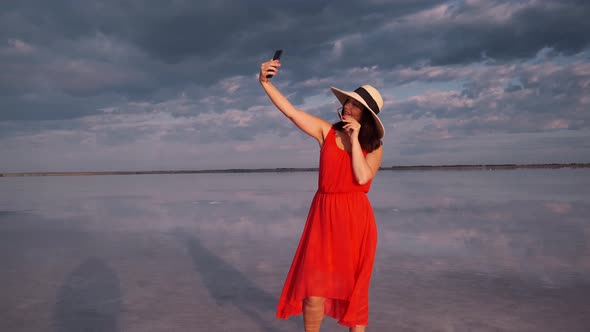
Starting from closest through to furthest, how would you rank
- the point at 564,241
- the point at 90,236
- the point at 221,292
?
1. the point at 221,292
2. the point at 564,241
3. the point at 90,236

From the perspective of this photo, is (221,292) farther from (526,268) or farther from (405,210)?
(405,210)

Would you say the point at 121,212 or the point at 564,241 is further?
the point at 121,212

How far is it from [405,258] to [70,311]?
13.0 feet

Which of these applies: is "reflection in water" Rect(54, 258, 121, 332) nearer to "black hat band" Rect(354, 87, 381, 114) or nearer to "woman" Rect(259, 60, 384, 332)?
"woman" Rect(259, 60, 384, 332)

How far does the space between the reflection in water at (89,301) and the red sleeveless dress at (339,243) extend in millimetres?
1822

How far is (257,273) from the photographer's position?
5574 millimetres

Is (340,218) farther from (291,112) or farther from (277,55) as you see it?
(277,55)

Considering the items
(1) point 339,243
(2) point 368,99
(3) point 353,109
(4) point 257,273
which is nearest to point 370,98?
(2) point 368,99

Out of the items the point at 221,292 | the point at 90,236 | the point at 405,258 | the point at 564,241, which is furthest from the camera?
the point at 90,236

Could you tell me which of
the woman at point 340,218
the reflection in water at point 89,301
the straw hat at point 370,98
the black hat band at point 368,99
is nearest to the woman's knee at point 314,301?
the woman at point 340,218

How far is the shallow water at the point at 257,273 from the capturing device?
3963 millimetres

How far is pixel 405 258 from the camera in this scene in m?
6.34

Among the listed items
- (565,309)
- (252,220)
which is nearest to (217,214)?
(252,220)

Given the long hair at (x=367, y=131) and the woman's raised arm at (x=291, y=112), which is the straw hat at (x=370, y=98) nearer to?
the long hair at (x=367, y=131)
